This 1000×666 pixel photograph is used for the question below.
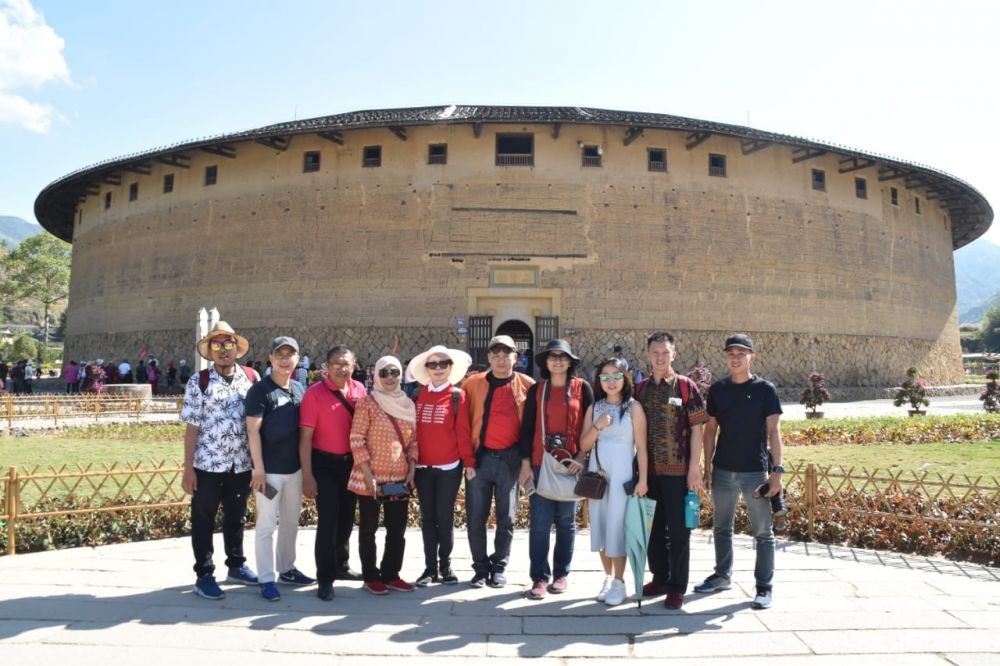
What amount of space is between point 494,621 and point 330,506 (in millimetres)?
1234

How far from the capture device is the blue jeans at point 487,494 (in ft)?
14.5

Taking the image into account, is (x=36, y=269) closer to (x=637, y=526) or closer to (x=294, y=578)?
(x=294, y=578)

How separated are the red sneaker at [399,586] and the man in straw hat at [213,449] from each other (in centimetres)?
87

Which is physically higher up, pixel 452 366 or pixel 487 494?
pixel 452 366

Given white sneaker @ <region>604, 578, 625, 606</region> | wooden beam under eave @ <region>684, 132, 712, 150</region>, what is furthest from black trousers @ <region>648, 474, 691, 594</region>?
wooden beam under eave @ <region>684, 132, 712, 150</region>

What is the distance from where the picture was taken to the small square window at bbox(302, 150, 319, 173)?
21062 millimetres

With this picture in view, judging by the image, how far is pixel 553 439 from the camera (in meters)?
4.18

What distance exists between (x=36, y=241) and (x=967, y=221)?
179 ft

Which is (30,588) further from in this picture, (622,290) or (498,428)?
(622,290)

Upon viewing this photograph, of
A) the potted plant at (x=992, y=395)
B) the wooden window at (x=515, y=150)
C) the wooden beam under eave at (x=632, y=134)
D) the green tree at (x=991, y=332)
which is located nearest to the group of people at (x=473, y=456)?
the potted plant at (x=992, y=395)

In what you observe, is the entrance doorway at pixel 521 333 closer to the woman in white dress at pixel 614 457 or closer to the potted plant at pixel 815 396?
the potted plant at pixel 815 396

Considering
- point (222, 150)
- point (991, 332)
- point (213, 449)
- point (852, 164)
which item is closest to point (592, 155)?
point (852, 164)

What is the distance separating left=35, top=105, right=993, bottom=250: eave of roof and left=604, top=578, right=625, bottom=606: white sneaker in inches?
656

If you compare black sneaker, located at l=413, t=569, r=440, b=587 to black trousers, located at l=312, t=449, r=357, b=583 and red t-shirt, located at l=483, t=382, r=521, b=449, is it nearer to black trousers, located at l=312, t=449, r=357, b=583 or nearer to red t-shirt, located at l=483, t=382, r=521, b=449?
black trousers, located at l=312, t=449, r=357, b=583
